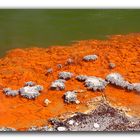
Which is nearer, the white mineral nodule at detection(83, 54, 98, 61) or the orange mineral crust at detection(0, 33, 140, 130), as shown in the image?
the orange mineral crust at detection(0, 33, 140, 130)

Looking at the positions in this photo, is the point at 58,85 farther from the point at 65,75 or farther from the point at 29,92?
the point at 29,92

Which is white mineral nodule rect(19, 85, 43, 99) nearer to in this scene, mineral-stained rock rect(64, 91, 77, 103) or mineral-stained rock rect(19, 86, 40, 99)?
mineral-stained rock rect(19, 86, 40, 99)

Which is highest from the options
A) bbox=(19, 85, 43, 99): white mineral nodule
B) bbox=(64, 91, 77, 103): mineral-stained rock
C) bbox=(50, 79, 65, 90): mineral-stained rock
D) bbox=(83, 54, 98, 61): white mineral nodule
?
bbox=(83, 54, 98, 61): white mineral nodule

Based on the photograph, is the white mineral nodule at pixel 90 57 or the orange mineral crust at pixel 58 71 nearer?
the orange mineral crust at pixel 58 71

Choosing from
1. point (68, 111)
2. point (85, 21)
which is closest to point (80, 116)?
point (68, 111)

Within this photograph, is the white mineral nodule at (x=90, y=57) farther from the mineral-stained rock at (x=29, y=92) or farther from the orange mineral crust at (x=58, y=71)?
the mineral-stained rock at (x=29, y=92)

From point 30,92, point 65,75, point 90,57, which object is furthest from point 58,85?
point 90,57

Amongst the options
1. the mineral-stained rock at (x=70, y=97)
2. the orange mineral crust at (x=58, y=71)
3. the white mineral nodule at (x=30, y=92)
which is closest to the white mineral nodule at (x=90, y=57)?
the orange mineral crust at (x=58, y=71)

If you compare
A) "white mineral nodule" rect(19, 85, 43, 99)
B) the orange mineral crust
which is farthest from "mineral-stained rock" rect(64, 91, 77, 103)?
"white mineral nodule" rect(19, 85, 43, 99)
